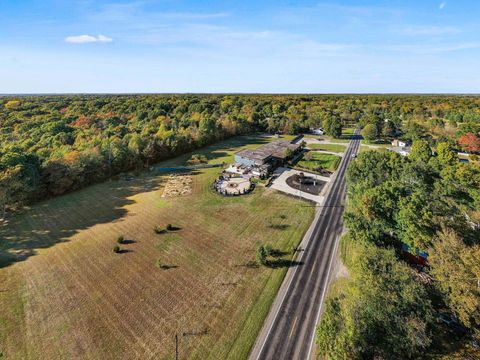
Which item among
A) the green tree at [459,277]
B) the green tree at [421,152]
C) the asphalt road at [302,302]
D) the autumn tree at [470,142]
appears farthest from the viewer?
the autumn tree at [470,142]

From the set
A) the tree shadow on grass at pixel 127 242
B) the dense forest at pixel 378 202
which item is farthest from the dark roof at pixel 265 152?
the tree shadow on grass at pixel 127 242

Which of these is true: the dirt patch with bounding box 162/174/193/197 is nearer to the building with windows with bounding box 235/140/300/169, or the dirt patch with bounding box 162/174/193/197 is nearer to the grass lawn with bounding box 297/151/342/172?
the building with windows with bounding box 235/140/300/169

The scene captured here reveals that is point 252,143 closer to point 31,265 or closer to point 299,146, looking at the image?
point 299,146

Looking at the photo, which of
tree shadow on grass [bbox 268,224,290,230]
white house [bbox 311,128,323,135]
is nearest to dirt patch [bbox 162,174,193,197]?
tree shadow on grass [bbox 268,224,290,230]

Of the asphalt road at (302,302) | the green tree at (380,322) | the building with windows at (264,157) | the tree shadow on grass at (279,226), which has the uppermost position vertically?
the building with windows at (264,157)

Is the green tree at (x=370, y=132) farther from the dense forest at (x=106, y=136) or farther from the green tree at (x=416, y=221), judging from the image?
the green tree at (x=416, y=221)

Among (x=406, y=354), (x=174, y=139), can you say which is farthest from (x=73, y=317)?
(x=174, y=139)

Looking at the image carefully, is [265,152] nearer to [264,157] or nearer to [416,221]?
[264,157]
